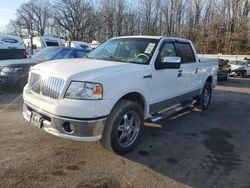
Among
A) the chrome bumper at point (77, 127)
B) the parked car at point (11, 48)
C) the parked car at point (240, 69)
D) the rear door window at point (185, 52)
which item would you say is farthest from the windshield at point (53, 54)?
the parked car at point (240, 69)

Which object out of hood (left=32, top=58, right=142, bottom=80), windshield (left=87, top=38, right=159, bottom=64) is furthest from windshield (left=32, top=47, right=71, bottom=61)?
hood (left=32, top=58, right=142, bottom=80)

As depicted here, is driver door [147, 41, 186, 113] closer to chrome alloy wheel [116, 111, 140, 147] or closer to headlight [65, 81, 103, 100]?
chrome alloy wheel [116, 111, 140, 147]

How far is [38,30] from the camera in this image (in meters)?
73.3

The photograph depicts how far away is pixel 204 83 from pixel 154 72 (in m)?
3.08

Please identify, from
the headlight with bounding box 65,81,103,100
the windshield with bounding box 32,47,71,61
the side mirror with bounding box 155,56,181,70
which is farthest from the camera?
the windshield with bounding box 32,47,71,61

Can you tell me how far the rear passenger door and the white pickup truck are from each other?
2.2 inches

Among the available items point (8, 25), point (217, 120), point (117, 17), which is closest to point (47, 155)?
point (217, 120)

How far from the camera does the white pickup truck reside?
144 inches

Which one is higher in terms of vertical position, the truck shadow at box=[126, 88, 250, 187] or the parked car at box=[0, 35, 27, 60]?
the parked car at box=[0, 35, 27, 60]

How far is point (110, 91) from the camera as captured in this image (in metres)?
3.81

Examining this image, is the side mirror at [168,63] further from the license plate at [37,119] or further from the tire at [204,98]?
the tire at [204,98]

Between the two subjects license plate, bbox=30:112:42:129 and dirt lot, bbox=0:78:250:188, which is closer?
dirt lot, bbox=0:78:250:188

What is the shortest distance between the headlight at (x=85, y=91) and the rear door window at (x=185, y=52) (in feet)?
9.10

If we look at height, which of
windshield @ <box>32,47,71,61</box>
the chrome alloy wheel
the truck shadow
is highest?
windshield @ <box>32,47,71,61</box>
